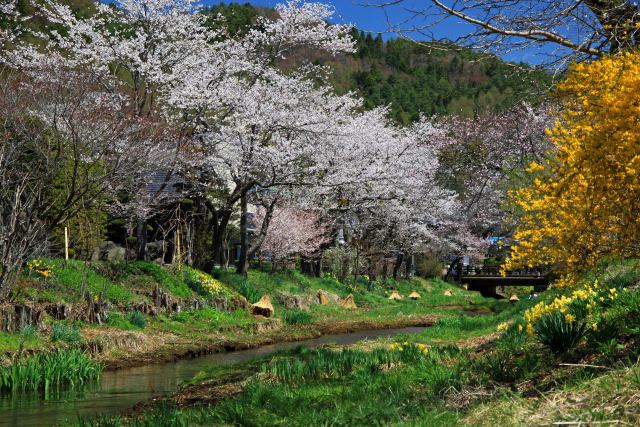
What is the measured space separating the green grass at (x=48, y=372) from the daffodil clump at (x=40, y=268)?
3284 millimetres

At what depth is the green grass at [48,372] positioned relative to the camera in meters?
9.44

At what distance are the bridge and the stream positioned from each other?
31.9 m

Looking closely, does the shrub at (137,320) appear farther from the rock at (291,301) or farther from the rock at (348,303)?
the rock at (348,303)

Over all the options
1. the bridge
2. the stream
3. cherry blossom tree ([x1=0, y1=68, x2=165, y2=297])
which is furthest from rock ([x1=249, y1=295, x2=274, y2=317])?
the bridge

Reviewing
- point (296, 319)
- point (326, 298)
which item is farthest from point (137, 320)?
point (326, 298)

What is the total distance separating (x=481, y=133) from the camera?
38.8 metres

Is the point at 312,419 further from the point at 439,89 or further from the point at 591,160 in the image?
the point at 439,89

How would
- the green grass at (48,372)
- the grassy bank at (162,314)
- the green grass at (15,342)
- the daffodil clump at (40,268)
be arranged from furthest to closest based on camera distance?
the daffodil clump at (40,268) → the grassy bank at (162,314) → the green grass at (15,342) → the green grass at (48,372)

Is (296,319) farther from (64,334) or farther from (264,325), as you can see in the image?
(64,334)

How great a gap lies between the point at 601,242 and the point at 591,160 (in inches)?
63.5

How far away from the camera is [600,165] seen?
21.7ft

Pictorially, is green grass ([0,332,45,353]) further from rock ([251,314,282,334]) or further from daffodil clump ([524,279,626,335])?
daffodil clump ([524,279,626,335])

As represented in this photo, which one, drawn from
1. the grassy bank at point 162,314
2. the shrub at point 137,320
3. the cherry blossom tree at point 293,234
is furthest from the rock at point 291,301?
the shrub at point 137,320

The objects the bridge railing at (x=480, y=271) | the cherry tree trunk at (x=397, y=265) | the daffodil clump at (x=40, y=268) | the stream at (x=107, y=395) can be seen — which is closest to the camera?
the stream at (x=107, y=395)
